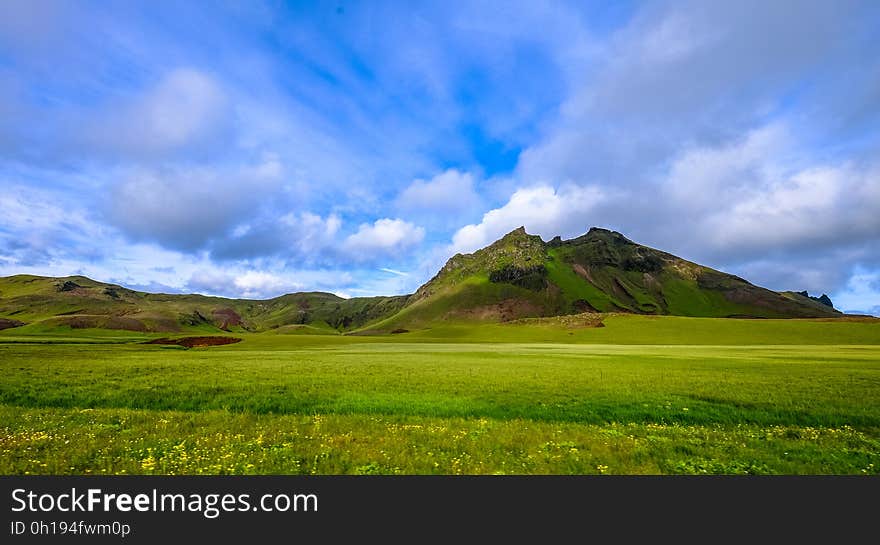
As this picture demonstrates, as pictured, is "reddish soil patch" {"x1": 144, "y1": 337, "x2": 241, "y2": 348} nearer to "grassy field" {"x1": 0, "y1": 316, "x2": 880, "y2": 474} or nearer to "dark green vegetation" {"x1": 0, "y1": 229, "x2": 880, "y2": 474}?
"dark green vegetation" {"x1": 0, "y1": 229, "x2": 880, "y2": 474}

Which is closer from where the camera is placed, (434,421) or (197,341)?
(434,421)

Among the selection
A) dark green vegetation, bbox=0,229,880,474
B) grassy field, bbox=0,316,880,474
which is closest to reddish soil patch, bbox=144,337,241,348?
dark green vegetation, bbox=0,229,880,474

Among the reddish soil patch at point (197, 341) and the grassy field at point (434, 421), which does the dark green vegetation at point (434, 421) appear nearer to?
the grassy field at point (434, 421)

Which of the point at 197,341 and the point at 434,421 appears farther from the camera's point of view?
the point at 197,341

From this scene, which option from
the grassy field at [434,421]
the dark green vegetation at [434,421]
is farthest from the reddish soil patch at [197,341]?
the grassy field at [434,421]

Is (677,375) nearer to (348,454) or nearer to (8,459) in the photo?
(348,454)

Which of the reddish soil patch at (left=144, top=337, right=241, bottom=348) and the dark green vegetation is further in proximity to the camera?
the reddish soil patch at (left=144, top=337, right=241, bottom=348)

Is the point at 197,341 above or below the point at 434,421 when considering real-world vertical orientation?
above

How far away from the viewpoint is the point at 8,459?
11336mm

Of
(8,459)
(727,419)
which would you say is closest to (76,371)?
(8,459)

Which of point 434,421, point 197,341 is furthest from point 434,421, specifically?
point 197,341

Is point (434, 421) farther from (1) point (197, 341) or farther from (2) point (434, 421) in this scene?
(1) point (197, 341)

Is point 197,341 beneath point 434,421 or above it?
above
